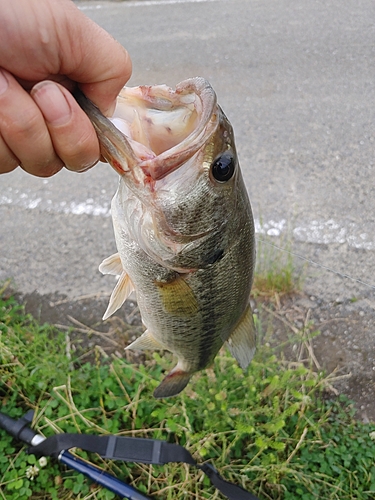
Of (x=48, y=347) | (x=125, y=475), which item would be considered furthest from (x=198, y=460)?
(x=48, y=347)

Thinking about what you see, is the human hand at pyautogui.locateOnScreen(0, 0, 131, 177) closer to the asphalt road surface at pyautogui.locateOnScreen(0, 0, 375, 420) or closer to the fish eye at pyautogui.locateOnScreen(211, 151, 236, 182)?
the fish eye at pyautogui.locateOnScreen(211, 151, 236, 182)

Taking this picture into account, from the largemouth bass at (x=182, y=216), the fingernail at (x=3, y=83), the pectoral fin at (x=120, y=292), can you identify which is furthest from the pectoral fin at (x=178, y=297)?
the fingernail at (x=3, y=83)

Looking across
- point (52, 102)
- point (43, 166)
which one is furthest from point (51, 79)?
point (43, 166)

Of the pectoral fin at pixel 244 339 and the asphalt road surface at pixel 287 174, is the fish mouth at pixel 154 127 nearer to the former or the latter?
the pectoral fin at pixel 244 339

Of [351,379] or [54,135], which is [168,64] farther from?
[54,135]

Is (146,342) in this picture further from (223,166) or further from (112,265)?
(223,166)
